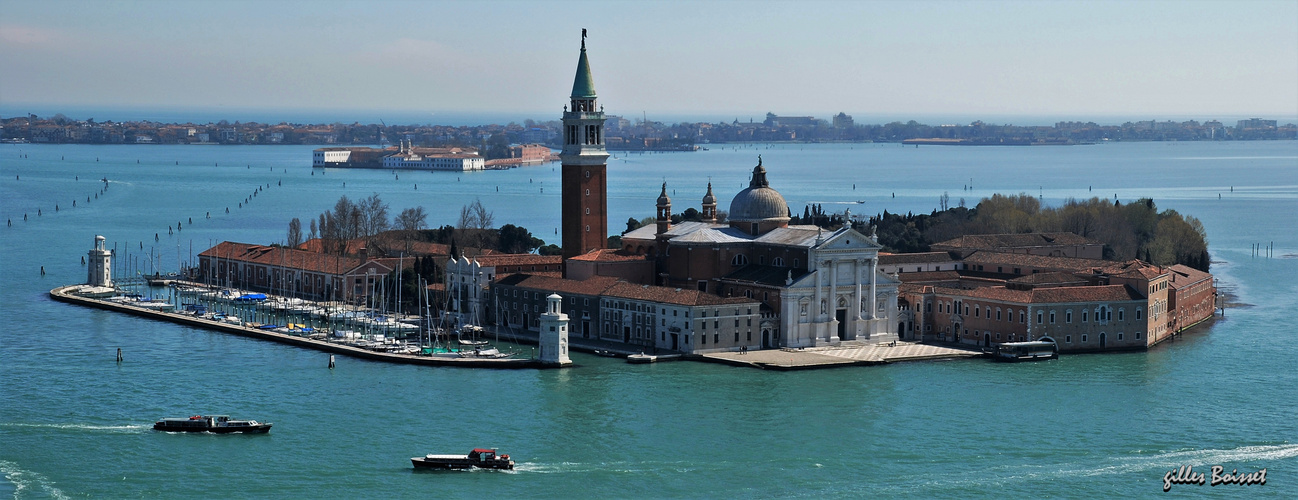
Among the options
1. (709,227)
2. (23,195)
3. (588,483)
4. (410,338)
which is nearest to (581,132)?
(709,227)

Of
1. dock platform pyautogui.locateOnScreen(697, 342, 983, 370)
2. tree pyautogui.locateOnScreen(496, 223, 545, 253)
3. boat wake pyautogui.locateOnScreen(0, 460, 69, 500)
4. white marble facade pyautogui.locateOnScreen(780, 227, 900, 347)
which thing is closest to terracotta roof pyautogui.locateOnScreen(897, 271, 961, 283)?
white marble facade pyautogui.locateOnScreen(780, 227, 900, 347)

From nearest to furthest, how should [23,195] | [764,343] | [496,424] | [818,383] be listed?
1. [496,424]
2. [818,383]
3. [764,343]
4. [23,195]

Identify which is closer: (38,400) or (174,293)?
(38,400)

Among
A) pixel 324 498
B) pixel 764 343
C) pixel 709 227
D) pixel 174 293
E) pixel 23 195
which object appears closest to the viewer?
pixel 324 498

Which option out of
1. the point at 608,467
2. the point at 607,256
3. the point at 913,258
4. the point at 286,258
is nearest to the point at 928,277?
the point at 913,258

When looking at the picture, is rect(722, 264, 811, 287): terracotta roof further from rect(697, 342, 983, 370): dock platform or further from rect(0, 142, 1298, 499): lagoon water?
rect(0, 142, 1298, 499): lagoon water

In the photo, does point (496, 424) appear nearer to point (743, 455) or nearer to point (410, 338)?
point (743, 455)
